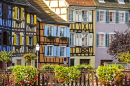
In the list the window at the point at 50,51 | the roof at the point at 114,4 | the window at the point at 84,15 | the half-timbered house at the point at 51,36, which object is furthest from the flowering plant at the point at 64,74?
the roof at the point at 114,4

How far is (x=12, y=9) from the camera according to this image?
3569cm

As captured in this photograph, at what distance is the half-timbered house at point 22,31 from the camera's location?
36.3m

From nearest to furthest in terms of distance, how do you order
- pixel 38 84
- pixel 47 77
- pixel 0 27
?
pixel 38 84 → pixel 47 77 → pixel 0 27

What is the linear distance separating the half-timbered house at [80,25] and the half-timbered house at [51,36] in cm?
72

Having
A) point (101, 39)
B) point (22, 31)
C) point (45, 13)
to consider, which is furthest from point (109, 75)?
point (101, 39)

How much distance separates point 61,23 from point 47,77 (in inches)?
909

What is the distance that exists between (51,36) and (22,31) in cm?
621

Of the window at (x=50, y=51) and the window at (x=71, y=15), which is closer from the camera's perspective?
the window at (x=50, y=51)

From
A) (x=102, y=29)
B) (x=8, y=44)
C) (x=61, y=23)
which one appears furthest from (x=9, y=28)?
(x=102, y=29)

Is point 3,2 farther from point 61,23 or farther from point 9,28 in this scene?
point 61,23

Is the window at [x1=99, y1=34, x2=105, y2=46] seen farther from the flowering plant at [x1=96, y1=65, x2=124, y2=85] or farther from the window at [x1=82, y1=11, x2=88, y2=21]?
the flowering plant at [x1=96, y1=65, x2=124, y2=85]

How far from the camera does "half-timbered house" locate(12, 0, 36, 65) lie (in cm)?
3628

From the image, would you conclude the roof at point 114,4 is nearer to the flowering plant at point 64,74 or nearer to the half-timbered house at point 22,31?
the half-timbered house at point 22,31

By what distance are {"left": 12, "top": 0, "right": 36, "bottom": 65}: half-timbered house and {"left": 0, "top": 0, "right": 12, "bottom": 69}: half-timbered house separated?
710 mm
